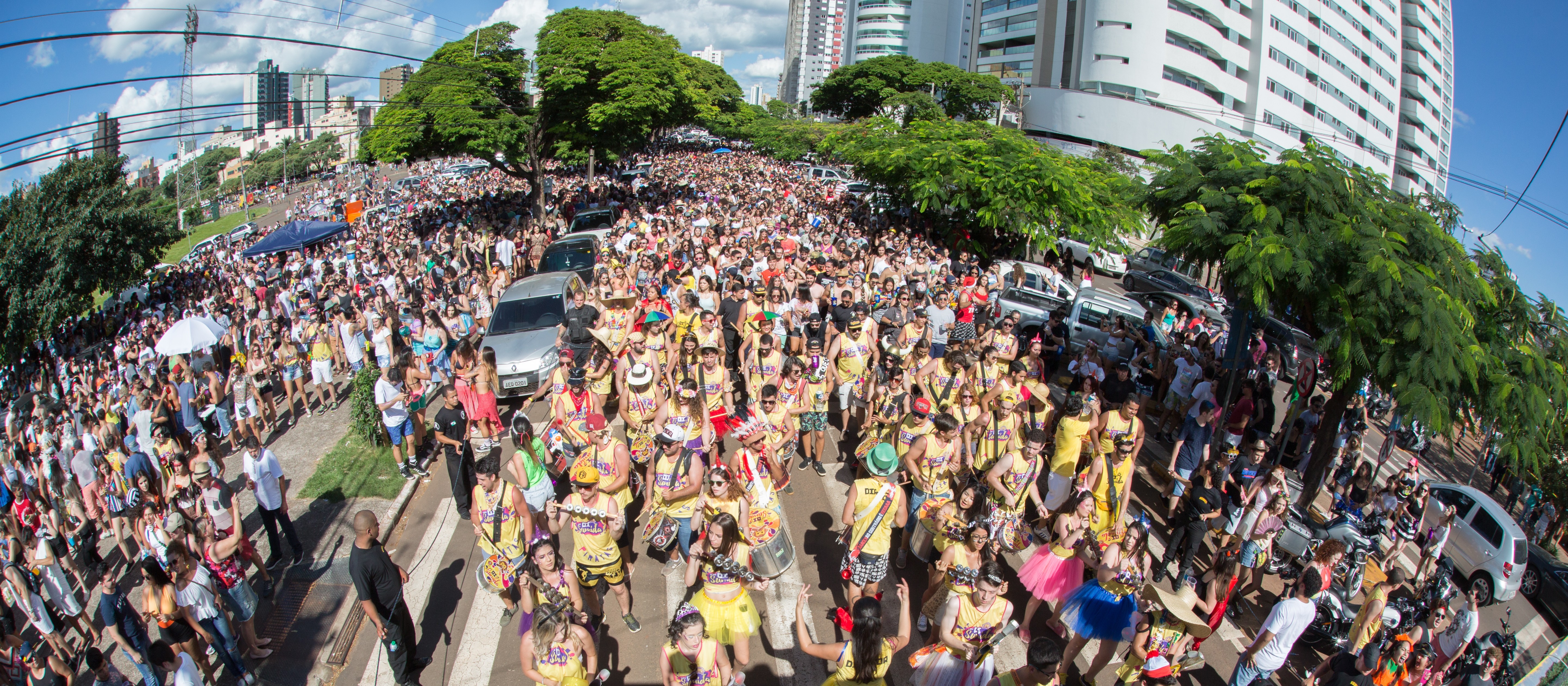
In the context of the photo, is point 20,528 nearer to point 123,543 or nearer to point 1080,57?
point 123,543

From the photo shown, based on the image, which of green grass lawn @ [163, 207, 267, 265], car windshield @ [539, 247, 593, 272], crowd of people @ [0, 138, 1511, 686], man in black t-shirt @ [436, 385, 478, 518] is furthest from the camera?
green grass lawn @ [163, 207, 267, 265]

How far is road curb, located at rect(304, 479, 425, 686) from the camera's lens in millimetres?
5367

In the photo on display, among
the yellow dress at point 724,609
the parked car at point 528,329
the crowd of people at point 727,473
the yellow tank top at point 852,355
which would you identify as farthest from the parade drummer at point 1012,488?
the parked car at point 528,329

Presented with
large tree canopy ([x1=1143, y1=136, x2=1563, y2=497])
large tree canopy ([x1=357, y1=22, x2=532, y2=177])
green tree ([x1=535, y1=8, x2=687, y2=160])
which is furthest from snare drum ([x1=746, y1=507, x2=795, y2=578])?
green tree ([x1=535, y1=8, x2=687, y2=160])

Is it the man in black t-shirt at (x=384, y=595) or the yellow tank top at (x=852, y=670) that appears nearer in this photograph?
the yellow tank top at (x=852, y=670)

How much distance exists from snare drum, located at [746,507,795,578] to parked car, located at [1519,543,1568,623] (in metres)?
8.84

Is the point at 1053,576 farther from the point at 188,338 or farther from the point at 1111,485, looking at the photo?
the point at 188,338

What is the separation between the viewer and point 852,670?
12.3ft

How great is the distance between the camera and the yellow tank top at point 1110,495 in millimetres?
6066

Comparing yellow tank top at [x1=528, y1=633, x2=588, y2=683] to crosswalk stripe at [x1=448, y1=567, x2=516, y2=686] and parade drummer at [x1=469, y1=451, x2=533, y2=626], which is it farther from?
crosswalk stripe at [x1=448, y1=567, x2=516, y2=686]

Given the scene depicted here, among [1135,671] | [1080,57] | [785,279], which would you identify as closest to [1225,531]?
[1135,671]

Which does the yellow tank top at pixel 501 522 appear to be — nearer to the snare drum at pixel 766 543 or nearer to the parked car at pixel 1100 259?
the snare drum at pixel 766 543

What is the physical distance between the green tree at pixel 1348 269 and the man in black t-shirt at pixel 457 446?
7776mm

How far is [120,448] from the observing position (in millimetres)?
8320
